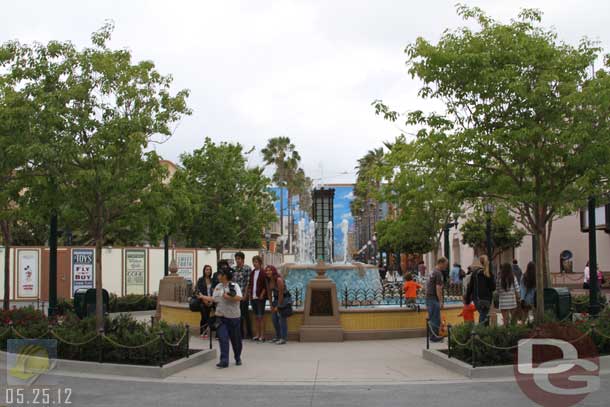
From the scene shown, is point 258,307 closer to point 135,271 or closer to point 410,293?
point 410,293

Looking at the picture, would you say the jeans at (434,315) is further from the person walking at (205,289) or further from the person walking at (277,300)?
the person walking at (205,289)

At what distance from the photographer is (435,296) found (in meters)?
15.8

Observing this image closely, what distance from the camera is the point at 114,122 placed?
555 inches

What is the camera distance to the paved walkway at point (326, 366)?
11.7 m

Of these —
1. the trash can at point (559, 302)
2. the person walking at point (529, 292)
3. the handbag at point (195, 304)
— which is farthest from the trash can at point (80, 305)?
the trash can at point (559, 302)

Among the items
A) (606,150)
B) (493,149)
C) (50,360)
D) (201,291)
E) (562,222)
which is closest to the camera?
(50,360)

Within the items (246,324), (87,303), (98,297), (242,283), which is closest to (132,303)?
(87,303)

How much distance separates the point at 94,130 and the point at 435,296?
7.40m

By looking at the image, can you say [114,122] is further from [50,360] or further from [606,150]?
[606,150]

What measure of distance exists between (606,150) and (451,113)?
3.02 meters

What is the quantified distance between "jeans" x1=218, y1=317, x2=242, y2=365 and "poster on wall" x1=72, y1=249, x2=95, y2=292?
1905 cm

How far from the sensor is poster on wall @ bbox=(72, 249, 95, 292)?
100 feet

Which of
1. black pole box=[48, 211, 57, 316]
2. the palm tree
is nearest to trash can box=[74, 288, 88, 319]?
black pole box=[48, 211, 57, 316]

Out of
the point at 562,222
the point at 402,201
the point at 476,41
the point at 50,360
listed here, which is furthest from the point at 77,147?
the point at 562,222
